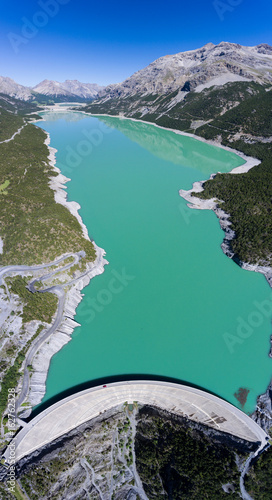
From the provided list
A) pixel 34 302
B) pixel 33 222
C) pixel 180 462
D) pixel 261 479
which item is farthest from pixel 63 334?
pixel 261 479

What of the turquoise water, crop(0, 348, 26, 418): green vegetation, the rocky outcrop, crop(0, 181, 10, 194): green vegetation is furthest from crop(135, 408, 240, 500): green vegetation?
crop(0, 181, 10, 194): green vegetation

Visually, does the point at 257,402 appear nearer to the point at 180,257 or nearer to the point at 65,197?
the point at 180,257

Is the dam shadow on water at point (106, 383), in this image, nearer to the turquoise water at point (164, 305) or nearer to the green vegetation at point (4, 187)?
the turquoise water at point (164, 305)

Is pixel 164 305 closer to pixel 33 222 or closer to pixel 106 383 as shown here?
pixel 106 383

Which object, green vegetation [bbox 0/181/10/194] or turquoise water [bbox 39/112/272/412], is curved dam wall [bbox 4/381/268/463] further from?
green vegetation [bbox 0/181/10/194]

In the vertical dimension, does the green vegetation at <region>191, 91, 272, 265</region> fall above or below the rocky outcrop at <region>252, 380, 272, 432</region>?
above
